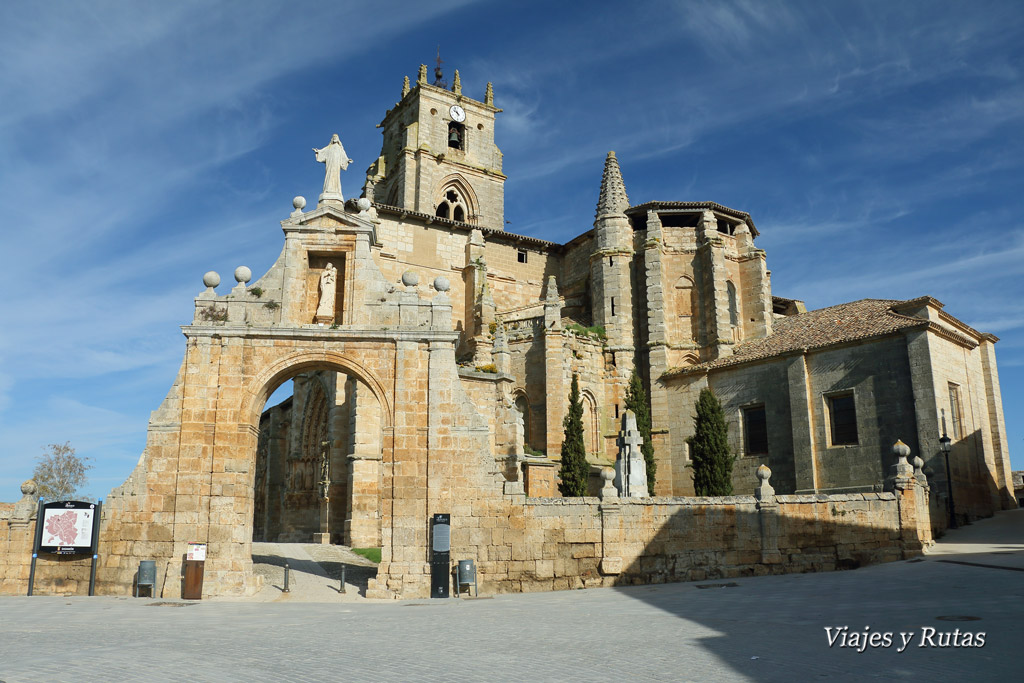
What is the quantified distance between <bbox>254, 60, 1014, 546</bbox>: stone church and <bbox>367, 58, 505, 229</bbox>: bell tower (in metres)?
1.81

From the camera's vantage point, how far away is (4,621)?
11570 mm

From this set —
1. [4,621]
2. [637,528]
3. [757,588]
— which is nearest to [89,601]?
[4,621]

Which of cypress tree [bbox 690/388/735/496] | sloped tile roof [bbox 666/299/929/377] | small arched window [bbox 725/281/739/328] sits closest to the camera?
sloped tile roof [bbox 666/299/929/377]

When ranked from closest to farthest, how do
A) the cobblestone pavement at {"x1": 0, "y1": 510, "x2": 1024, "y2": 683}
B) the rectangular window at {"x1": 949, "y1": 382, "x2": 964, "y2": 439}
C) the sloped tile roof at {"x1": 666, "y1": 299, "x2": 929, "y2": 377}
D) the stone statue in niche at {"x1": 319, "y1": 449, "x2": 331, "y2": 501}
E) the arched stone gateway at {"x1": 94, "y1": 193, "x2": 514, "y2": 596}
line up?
the cobblestone pavement at {"x1": 0, "y1": 510, "x2": 1024, "y2": 683} → the arched stone gateway at {"x1": 94, "y1": 193, "x2": 514, "y2": 596} → the rectangular window at {"x1": 949, "y1": 382, "x2": 964, "y2": 439} → the stone statue in niche at {"x1": 319, "y1": 449, "x2": 331, "y2": 501} → the sloped tile roof at {"x1": 666, "y1": 299, "x2": 929, "y2": 377}

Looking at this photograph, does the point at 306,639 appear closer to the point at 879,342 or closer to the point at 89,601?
the point at 89,601

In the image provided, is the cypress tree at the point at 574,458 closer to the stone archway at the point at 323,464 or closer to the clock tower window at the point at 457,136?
the stone archway at the point at 323,464

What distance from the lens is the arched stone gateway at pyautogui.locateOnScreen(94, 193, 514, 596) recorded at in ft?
52.6

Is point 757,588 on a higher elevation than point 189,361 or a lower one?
lower

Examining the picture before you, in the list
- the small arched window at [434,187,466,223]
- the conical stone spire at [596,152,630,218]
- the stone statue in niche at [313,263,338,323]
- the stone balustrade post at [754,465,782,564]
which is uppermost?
the small arched window at [434,187,466,223]

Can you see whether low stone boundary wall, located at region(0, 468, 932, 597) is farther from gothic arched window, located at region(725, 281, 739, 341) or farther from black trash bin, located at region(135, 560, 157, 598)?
gothic arched window, located at region(725, 281, 739, 341)

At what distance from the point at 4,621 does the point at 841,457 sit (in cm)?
2749

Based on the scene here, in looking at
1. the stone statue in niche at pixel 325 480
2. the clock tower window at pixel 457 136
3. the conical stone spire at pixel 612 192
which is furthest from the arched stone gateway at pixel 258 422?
the clock tower window at pixel 457 136

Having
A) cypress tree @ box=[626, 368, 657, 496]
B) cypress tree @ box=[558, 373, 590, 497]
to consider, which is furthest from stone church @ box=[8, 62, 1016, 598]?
cypress tree @ box=[626, 368, 657, 496]

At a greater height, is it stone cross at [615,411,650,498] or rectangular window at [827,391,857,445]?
rectangular window at [827,391,857,445]
